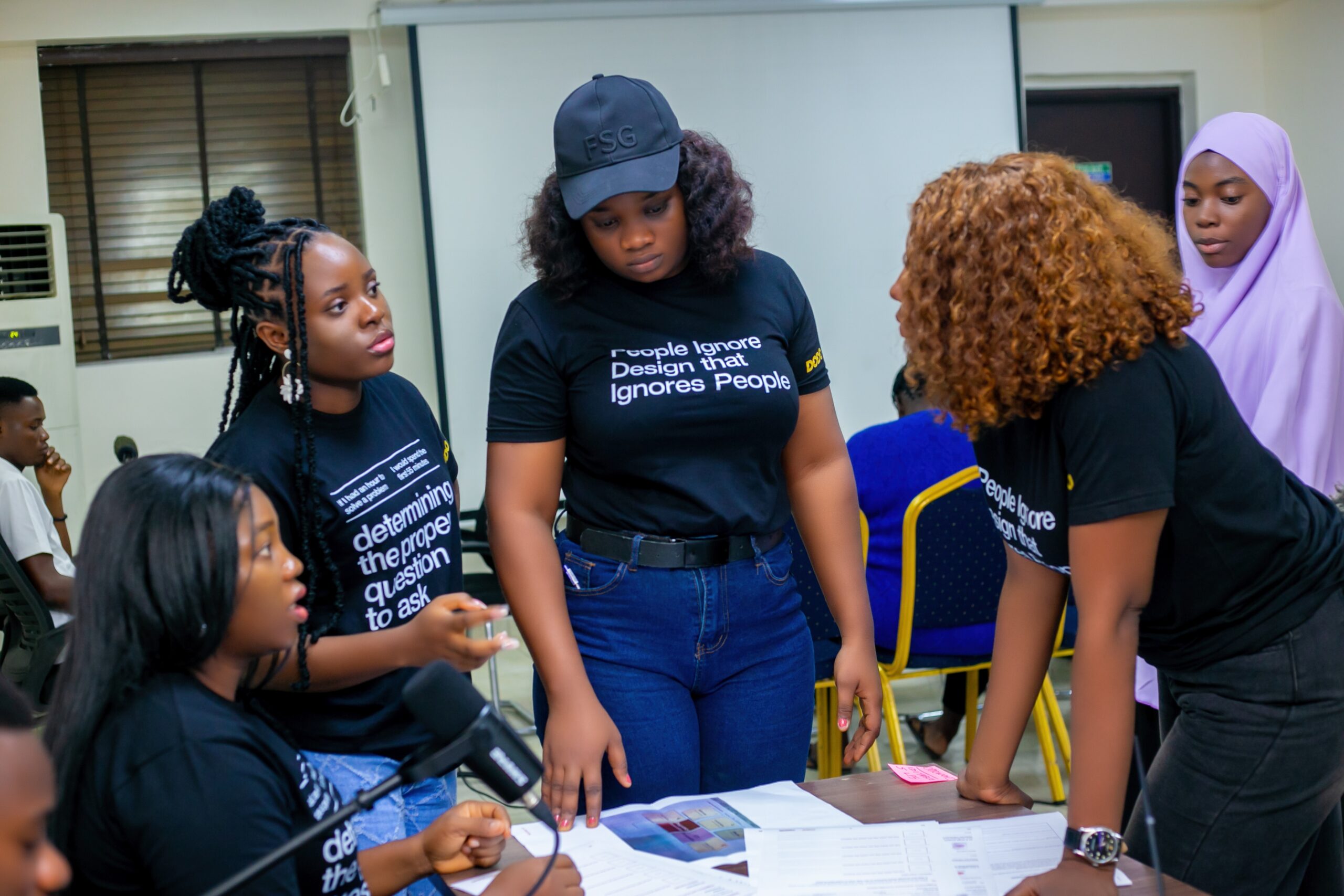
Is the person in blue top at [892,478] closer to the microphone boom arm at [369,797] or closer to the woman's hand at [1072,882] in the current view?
the woman's hand at [1072,882]

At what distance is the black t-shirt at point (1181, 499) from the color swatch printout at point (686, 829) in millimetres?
450

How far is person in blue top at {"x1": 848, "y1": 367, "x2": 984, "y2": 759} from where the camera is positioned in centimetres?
279

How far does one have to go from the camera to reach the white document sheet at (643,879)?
117 centimetres

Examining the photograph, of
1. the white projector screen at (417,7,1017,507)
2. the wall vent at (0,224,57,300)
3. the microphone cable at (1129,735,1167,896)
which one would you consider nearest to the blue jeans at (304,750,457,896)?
the microphone cable at (1129,735,1167,896)

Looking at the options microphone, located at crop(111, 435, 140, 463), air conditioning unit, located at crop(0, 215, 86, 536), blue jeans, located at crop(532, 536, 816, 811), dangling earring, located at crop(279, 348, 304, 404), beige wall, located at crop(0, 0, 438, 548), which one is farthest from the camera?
beige wall, located at crop(0, 0, 438, 548)

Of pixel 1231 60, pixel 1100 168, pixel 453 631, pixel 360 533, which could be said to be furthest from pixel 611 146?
pixel 1231 60

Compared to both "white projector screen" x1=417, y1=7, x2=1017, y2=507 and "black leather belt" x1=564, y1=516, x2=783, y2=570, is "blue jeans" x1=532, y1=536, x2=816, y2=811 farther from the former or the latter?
"white projector screen" x1=417, y1=7, x2=1017, y2=507

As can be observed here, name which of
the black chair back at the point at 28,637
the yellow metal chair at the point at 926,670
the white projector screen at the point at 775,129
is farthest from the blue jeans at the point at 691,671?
the white projector screen at the point at 775,129

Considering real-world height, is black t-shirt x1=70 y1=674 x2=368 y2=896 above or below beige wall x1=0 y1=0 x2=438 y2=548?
below

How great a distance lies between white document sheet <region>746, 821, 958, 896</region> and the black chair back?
7.41ft

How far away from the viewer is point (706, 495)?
152 cm

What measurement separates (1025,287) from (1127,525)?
0.25m

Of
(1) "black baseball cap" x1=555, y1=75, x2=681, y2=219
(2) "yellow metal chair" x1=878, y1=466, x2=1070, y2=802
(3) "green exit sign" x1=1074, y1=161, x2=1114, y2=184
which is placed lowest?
(2) "yellow metal chair" x1=878, y1=466, x2=1070, y2=802

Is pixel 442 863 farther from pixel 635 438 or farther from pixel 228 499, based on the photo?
pixel 635 438
